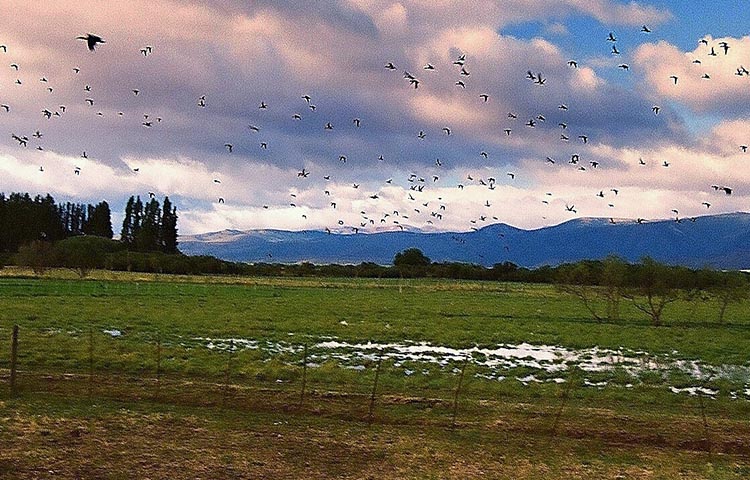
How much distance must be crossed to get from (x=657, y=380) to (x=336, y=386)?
15.2 m

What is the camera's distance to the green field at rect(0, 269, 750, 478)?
612 inches

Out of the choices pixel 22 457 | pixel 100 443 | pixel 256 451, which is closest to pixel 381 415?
pixel 256 451

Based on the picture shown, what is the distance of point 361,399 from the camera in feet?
73.4

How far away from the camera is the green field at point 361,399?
612 inches

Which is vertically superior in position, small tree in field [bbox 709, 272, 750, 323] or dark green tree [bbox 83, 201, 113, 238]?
dark green tree [bbox 83, 201, 113, 238]

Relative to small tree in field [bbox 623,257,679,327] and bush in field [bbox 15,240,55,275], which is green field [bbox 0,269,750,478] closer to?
small tree in field [bbox 623,257,679,327]

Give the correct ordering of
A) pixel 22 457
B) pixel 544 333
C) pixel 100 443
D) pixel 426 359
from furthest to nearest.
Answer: pixel 544 333 < pixel 426 359 < pixel 100 443 < pixel 22 457

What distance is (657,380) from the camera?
29578 millimetres

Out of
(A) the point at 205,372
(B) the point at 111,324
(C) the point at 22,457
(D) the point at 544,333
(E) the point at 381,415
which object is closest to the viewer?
(C) the point at 22,457

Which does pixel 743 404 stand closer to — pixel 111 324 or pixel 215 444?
pixel 215 444

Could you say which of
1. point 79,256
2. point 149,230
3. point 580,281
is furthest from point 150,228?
point 580,281

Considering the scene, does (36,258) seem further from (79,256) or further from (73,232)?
(73,232)

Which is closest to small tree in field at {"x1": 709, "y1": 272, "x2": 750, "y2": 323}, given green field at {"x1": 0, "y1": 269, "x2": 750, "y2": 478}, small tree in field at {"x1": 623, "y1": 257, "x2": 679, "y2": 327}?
small tree in field at {"x1": 623, "y1": 257, "x2": 679, "y2": 327}

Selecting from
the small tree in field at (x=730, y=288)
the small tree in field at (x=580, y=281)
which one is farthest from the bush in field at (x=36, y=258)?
the small tree in field at (x=730, y=288)
